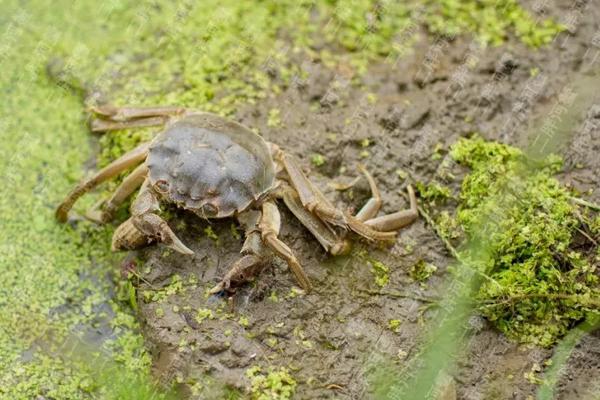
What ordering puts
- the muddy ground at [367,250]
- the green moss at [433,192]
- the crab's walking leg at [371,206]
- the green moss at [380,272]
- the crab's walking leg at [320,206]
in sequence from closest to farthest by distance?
the muddy ground at [367,250] → the crab's walking leg at [320,206] → the green moss at [380,272] → the crab's walking leg at [371,206] → the green moss at [433,192]

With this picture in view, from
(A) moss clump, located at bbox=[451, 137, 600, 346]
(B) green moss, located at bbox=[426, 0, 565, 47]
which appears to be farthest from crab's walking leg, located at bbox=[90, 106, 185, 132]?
(B) green moss, located at bbox=[426, 0, 565, 47]

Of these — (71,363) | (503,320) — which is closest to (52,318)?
(71,363)

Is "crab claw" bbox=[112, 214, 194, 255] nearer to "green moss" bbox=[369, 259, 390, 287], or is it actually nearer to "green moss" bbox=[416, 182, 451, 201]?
"green moss" bbox=[369, 259, 390, 287]

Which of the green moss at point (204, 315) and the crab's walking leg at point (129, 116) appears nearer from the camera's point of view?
the green moss at point (204, 315)

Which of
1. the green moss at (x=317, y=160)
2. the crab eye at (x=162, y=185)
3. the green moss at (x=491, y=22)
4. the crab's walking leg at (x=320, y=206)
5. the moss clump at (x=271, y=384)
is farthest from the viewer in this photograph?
the green moss at (x=491, y=22)

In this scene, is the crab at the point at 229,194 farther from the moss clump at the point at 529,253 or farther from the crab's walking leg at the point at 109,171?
the moss clump at the point at 529,253

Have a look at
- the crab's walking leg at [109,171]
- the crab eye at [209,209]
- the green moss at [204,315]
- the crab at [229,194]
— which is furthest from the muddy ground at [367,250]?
the crab's walking leg at [109,171]

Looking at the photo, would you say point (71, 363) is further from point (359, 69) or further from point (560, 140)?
point (560, 140)
